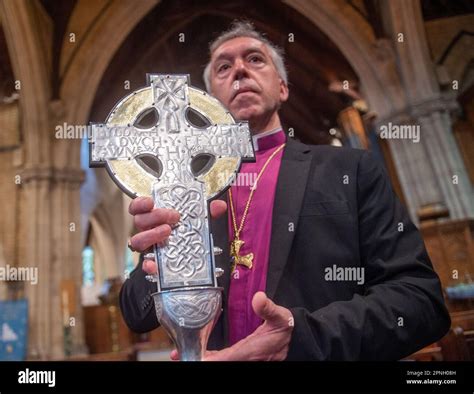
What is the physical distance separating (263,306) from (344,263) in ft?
2.03

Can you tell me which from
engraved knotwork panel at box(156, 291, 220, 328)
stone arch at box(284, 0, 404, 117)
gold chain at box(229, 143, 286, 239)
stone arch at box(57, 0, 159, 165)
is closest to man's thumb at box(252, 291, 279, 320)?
engraved knotwork panel at box(156, 291, 220, 328)

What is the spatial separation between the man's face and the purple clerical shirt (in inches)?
5.6

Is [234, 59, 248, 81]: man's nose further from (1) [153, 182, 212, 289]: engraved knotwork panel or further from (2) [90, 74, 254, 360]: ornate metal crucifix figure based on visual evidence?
(1) [153, 182, 212, 289]: engraved knotwork panel

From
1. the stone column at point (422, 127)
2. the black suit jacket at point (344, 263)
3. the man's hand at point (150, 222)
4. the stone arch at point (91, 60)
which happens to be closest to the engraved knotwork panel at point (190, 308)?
the man's hand at point (150, 222)

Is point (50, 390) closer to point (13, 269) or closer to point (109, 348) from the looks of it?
point (13, 269)

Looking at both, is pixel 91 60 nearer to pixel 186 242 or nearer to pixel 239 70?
pixel 239 70

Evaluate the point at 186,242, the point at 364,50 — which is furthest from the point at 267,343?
the point at 364,50

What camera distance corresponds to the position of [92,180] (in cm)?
820

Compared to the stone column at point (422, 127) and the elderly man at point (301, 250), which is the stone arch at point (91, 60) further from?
the elderly man at point (301, 250)

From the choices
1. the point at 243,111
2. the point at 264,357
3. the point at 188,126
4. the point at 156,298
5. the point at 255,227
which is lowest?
the point at 264,357

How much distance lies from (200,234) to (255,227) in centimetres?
46

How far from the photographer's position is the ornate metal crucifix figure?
123 centimetres

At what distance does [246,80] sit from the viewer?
5.82 feet

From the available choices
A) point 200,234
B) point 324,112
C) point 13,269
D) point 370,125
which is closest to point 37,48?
point 13,269
